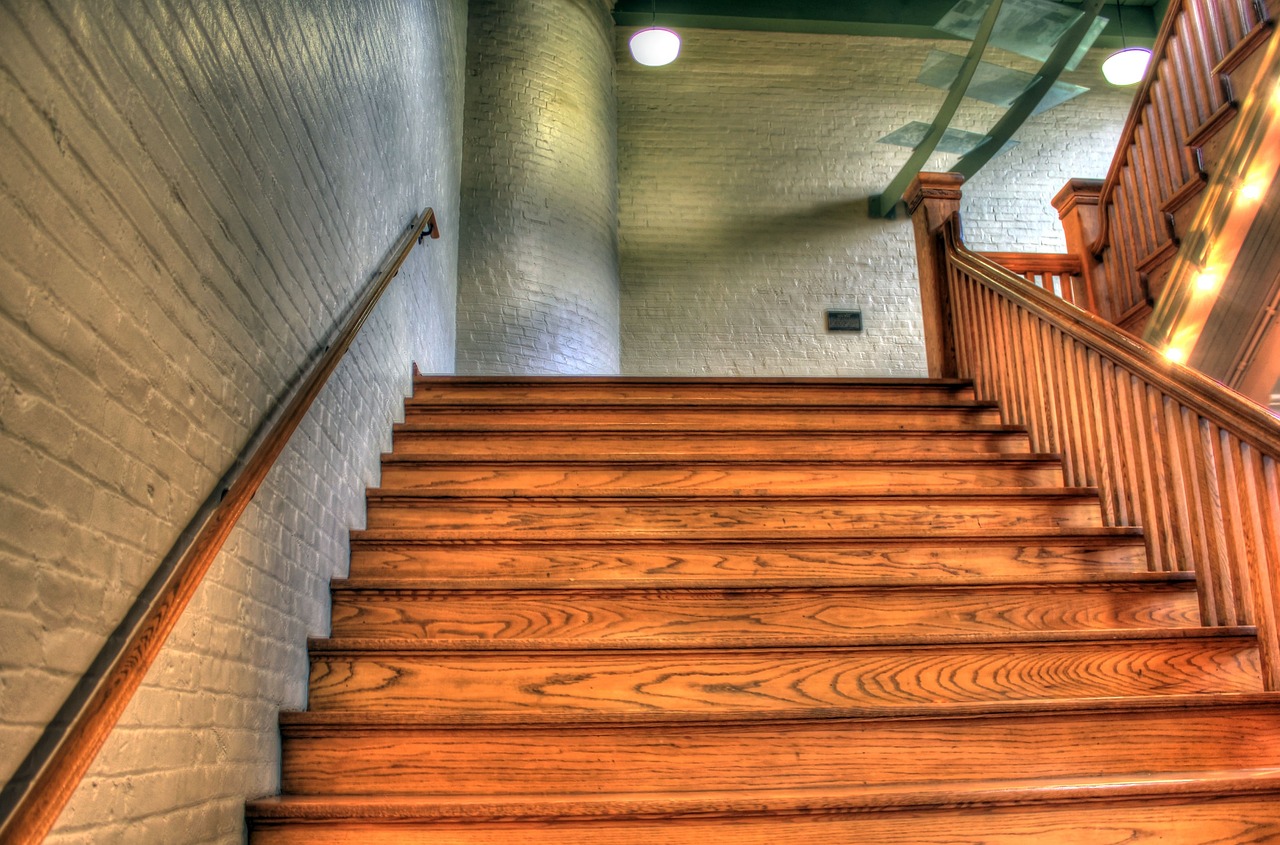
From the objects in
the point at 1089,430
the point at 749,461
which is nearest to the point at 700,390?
the point at 749,461

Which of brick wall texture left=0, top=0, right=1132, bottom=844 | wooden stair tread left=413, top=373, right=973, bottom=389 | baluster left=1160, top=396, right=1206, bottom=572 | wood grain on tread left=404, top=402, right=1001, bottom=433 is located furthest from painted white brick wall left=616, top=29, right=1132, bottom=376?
baluster left=1160, top=396, right=1206, bottom=572

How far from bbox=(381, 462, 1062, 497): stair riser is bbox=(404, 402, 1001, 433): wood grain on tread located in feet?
1.12

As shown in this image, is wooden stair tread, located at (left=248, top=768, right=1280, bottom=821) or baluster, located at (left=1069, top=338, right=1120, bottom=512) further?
baluster, located at (left=1069, top=338, right=1120, bottom=512)

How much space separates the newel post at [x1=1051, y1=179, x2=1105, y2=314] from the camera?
158 inches

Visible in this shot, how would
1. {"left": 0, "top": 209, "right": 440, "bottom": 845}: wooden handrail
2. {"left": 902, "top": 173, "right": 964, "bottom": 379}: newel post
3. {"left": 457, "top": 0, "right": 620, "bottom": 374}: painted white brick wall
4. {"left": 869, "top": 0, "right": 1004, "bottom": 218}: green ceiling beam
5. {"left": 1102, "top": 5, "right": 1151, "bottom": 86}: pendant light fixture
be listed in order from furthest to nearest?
{"left": 1102, "top": 5, "right": 1151, "bottom": 86}: pendant light fixture, {"left": 869, "top": 0, "right": 1004, "bottom": 218}: green ceiling beam, {"left": 457, "top": 0, "right": 620, "bottom": 374}: painted white brick wall, {"left": 902, "top": 173, "right": 964, "bottom": 379}: newel post, {"left": 0, "top": 209, "right": 440, "bottom": 845}: wooden handrail

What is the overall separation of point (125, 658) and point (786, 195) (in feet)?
19.4

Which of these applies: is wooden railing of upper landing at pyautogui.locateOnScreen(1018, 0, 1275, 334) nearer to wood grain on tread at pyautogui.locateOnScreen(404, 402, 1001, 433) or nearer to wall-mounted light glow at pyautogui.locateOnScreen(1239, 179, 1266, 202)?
wall-mounted light glow at pyautogui.locateOnScreen(1239, 179, 1266, 202)

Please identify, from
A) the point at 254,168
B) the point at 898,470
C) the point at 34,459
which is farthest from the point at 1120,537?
the point at 34,459

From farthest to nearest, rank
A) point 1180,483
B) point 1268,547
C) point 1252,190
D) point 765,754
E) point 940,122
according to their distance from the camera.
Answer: point 940,122 → point 1252,190 → point 1180,483 → point 1268,547 → point 765,754

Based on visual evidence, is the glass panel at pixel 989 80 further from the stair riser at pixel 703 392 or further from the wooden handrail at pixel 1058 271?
the stair riser at pixel 703 392

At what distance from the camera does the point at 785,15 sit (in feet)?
21.6

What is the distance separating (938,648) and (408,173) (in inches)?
89.8

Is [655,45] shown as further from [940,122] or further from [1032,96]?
[1032,96]

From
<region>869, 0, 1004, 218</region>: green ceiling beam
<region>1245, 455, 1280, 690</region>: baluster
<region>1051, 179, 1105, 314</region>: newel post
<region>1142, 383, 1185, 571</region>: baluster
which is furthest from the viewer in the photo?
<region>869, 0, 1004, 218</region>: green ceiling beam
